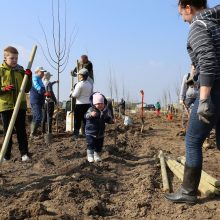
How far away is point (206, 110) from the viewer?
3729 mm

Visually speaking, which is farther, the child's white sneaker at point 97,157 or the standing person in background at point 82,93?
the standing person in background at point 82,93

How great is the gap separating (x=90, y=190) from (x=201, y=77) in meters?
1.85

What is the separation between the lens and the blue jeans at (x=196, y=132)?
3.89 meters

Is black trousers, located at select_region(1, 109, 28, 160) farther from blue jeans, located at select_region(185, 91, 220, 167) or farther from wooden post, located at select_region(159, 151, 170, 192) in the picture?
blue jeans, located at select_region(185, 91, 220, 167)

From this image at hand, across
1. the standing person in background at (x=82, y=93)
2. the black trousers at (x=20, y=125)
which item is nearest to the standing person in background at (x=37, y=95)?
→ the standing person in background at (x=82, y=93)

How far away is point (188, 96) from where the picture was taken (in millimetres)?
9930

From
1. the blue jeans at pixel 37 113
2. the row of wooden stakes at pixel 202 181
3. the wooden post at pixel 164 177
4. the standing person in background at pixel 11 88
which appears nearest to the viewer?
the row of wooden stakes at pixel 202 181

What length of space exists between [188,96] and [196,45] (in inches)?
244

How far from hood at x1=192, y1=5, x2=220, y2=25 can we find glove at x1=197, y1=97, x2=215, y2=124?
0.73 meters

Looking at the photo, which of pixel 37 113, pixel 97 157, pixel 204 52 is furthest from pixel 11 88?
pixel 37 113

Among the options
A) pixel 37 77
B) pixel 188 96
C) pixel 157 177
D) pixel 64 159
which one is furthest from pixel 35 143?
pixel 157 177

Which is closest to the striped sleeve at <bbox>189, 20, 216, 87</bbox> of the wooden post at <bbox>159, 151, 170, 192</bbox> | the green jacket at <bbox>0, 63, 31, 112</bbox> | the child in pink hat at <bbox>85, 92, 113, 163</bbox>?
the wooden post at <bbox>159, 151, 170, 192</bbox>

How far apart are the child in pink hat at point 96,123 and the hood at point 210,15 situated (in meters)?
3.08

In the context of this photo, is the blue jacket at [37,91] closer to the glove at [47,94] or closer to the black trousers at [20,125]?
the glove at [47,94]
